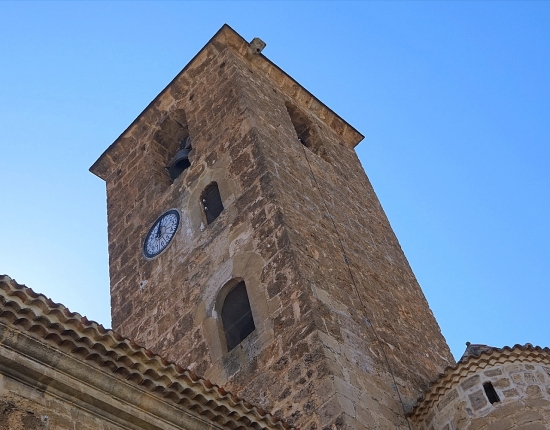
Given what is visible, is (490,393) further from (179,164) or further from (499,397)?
(179,164)

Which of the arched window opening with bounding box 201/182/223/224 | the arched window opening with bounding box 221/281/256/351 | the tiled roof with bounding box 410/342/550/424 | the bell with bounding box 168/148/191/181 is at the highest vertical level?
the bell with bounding box 168/148/191/181

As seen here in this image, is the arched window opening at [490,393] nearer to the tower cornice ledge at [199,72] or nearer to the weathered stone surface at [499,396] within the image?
the weathered stone surface at [499,396]

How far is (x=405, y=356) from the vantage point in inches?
413

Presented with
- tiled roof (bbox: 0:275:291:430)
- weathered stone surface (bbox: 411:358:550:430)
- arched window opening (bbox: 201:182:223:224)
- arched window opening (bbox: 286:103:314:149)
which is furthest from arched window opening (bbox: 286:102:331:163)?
tiled roof (bbox: 0:275:291:430)

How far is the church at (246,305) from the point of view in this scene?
606 centimetres

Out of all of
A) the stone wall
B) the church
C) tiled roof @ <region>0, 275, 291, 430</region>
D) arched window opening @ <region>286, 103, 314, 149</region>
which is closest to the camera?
tiled roof @ <region>0, 275, 291, 430</region>

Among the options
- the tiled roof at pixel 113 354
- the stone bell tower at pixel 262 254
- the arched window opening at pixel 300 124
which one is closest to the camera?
the tiled roof at pixel 113 354

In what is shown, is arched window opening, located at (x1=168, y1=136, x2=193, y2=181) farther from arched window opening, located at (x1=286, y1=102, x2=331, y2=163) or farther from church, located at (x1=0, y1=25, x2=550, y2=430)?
arched window opening, located at (x1=286, y1=102, x2=331, y2=163)

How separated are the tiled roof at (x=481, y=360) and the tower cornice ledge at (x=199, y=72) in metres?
7.56

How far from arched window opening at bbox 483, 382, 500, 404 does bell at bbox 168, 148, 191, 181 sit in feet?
22.7

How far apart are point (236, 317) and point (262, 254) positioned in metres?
0.87

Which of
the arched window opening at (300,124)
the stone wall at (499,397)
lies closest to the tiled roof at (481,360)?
the stone wall at (499,397)

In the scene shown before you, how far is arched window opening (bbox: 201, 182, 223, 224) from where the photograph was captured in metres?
12.0

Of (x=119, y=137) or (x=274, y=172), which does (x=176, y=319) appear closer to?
(x=274, y=172)
